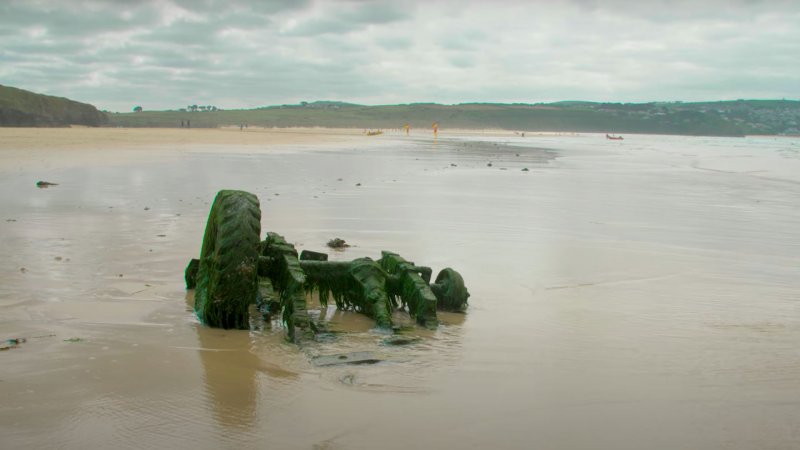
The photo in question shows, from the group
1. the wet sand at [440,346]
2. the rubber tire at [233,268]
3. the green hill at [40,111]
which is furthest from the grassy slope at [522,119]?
the rubber tire at [233,268]

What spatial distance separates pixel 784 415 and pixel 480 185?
12.1 m

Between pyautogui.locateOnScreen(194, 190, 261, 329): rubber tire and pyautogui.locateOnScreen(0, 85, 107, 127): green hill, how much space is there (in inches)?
1884

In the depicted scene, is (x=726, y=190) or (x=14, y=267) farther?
(x=726, y=190)

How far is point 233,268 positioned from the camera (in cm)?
423

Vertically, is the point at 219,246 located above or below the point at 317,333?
above

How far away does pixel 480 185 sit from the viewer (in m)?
15.2

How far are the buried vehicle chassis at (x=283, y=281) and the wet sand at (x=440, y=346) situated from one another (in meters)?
0.13

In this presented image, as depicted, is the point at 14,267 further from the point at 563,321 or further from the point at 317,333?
the point at 563,321

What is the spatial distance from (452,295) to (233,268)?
154 centimetres

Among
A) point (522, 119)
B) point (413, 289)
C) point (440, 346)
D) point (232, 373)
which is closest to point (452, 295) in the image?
point (413, 289)

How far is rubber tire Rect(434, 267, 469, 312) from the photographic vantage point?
4957mm

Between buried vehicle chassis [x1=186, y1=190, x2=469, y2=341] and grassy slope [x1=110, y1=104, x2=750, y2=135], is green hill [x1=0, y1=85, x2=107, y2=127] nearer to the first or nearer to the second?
buried vehicle chassis [x1=186, y1=190, x2=469, y2=341]

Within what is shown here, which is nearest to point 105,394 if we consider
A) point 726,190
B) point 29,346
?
point 29,346

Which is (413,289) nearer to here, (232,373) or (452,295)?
(452,295)
